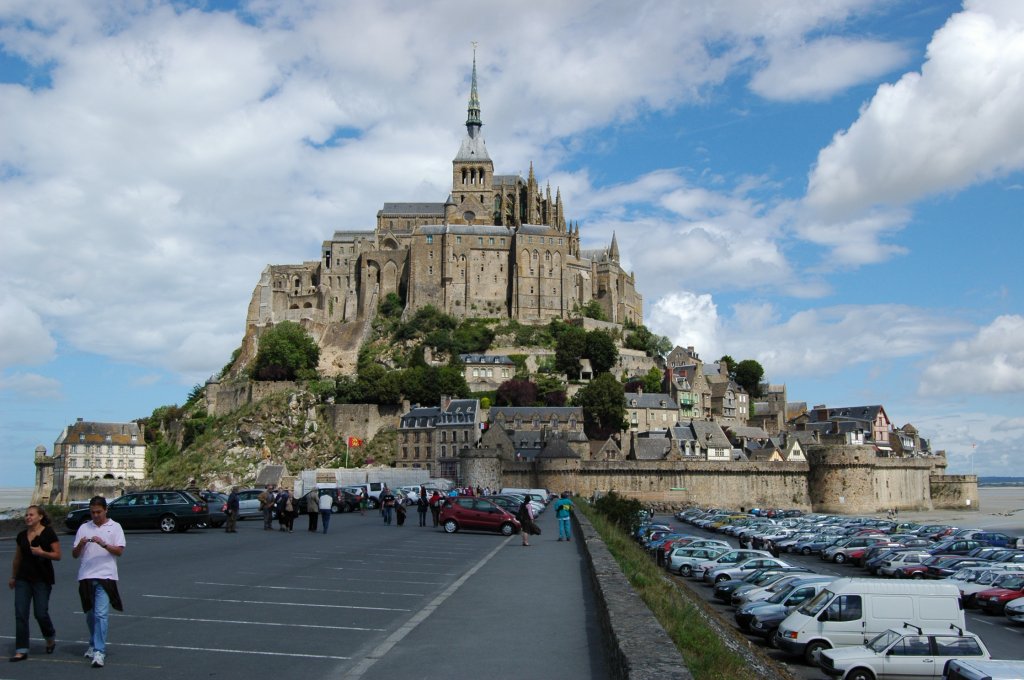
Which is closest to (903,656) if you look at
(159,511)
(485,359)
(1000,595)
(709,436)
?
(1000,595)

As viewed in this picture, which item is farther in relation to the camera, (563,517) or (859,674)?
(563,517)

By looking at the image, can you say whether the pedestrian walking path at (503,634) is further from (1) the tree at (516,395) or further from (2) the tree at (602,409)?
(1) the tree at (516,395)

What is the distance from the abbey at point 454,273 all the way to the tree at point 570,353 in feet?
31.6

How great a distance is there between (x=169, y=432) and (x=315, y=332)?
63.3 feet

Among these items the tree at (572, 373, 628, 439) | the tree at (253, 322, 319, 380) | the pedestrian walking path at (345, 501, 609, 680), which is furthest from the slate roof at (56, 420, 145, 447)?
the pedestrian walking path at (345, 501, 609, 680)

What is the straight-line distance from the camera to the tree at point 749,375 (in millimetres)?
118125

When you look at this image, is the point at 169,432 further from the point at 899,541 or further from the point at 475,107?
the point at 899,541

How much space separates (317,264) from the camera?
120 m

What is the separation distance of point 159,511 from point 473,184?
104m

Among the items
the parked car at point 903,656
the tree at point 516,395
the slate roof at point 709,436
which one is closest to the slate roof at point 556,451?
the slate roof at point 709,436

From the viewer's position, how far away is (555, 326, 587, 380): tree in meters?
99.6

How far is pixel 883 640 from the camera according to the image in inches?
680

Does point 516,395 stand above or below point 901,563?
above

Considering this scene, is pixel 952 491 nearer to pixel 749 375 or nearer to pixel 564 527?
pixel 749 375
